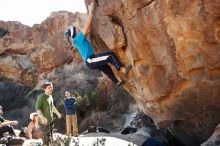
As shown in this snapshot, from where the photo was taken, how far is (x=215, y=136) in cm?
757

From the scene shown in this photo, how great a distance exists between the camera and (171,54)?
27.5ft

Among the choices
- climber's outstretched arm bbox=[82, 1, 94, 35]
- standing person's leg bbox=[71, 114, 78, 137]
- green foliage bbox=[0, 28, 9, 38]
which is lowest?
standing person's leg bbox=[71, 114, 78, 137]

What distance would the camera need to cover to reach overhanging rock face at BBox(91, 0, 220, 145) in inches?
299

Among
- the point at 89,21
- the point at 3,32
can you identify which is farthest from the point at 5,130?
the point at 3,32

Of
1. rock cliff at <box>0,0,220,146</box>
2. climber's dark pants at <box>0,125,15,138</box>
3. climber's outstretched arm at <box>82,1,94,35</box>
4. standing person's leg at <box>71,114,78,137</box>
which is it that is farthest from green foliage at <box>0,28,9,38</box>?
climber's outstretched arm at <box>82,1,94,35</box>

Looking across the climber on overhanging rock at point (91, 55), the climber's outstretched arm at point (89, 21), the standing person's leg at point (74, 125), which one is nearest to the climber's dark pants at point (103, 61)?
the climber on overhanging rock at point (91, 55)

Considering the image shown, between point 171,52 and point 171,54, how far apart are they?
0.05 meters

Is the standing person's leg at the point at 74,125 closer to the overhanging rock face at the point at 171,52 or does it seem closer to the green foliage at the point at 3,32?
the overhanging rock face at the point at 171,52

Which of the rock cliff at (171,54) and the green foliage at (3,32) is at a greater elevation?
the green foliage at (3,32)

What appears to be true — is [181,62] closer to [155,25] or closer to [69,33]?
[155,25]

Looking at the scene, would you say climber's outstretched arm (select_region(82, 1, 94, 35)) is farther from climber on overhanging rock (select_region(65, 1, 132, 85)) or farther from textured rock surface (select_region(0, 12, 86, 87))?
textured rock surface (select_region(0, 12, 86, 87))

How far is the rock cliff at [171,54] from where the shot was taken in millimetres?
7602

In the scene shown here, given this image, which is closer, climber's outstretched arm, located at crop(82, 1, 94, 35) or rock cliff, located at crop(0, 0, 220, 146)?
rock cliff, located at crop(0, 0, 220, 146)

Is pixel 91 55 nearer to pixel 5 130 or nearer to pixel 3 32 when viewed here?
pixel 5 130
